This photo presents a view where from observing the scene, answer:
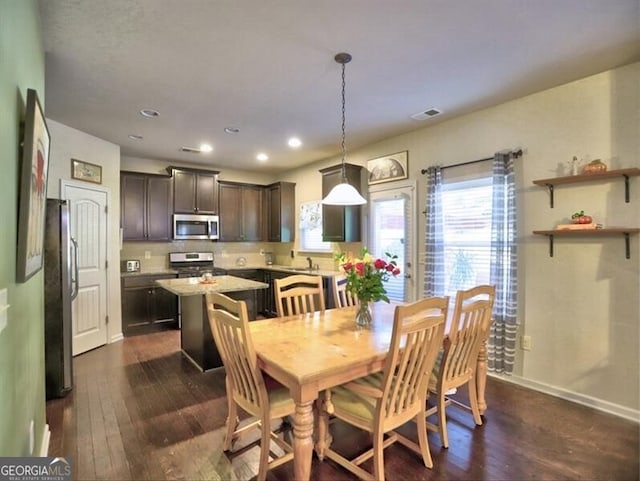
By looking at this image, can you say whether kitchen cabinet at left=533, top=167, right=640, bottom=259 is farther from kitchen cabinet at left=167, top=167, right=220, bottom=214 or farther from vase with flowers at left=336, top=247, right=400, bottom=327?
kitchen cabinet at left=167, top=167, right=220, bottom=214

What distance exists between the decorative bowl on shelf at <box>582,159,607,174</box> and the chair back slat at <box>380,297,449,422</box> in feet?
6.05

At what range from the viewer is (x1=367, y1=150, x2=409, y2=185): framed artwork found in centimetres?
419

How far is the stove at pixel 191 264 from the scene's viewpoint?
5.54 metres

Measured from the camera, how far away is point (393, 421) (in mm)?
1812

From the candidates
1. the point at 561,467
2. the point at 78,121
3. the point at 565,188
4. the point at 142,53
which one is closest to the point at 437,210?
the point at 565,188

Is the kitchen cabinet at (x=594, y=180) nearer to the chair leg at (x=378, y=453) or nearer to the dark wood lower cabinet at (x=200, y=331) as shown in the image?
the chair leg at (x=378, y=453)

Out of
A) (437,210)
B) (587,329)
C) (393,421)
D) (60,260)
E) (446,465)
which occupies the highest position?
(437,210)

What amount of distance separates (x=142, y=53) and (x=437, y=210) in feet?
10.3

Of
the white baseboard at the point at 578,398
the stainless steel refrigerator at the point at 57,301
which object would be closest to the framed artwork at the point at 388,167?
the white baseboard at the point at 578,398

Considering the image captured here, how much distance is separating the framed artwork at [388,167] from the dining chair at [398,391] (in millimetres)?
2637

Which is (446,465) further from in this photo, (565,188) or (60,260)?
(60,260)

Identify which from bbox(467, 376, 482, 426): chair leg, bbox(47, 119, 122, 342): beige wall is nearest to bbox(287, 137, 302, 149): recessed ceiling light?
bbox(47, 119, 122, 342): beige wall

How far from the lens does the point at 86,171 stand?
4168mm

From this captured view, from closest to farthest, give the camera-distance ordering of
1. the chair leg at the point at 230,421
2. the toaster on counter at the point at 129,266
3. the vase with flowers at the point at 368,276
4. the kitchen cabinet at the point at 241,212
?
the chair leg at the point at 230,421, the vase with flowers at the point at 368,276, the toaster on counter at the point at 129,266, the kitchen cabinet at the point at 241,212
